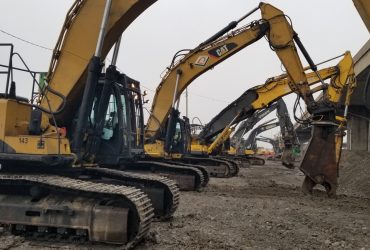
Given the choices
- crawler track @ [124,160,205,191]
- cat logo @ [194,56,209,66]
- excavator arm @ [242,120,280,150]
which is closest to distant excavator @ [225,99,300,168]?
excavator arm @ [242,120,280,150]

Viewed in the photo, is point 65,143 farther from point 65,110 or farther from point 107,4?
point 107,4

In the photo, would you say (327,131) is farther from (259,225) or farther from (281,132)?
(281,132)

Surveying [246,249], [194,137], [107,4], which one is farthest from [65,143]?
[194,137]

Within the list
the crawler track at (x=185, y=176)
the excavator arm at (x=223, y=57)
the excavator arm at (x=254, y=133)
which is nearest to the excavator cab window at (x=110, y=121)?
the crawler track at (x=185, y=176)

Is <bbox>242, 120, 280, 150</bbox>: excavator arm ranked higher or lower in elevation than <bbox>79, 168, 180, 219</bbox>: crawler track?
higher

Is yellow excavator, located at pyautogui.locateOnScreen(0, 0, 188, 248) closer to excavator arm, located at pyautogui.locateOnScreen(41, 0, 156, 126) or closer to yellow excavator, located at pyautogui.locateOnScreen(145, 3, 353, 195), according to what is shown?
excavator arm, located at pyautogui.locateOnScreen(41, 0, 156, 126)

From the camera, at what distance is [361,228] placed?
7934 mm

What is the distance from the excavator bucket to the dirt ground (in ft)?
1.50

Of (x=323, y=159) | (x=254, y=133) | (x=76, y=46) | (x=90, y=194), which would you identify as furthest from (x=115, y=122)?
(x=254, y=133)

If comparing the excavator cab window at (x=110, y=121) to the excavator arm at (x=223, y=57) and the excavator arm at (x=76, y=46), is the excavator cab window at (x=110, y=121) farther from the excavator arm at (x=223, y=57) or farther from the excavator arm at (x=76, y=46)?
the excavator arm at (x=223, y=57)

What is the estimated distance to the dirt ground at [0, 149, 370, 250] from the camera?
21.4 feet

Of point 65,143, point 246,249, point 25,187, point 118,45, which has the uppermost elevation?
point 118,45

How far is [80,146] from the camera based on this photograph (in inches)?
287

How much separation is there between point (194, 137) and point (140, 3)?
1386 centimetres
